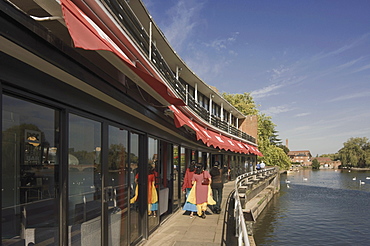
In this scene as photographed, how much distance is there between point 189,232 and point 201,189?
186cm

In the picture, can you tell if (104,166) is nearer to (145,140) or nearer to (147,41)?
(145,140)

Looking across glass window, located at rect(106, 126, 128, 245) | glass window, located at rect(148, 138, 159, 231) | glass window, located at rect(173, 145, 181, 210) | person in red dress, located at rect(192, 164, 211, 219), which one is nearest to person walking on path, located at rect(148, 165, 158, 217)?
glass window, located at rect(148, 138, 159, 231)

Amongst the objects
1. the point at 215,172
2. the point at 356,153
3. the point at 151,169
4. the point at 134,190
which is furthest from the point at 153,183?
the point at 356,153

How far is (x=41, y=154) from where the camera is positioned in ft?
10.5

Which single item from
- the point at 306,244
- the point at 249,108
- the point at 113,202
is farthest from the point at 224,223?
the point at 249,108

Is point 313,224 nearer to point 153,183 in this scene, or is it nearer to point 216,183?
point 216,183

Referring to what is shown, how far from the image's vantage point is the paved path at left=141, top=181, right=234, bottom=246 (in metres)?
7.16

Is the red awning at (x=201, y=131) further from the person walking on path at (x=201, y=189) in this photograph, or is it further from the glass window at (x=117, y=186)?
the glass window at (x=117, y=186)

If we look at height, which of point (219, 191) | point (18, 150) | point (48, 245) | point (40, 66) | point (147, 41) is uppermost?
point (147, 41)

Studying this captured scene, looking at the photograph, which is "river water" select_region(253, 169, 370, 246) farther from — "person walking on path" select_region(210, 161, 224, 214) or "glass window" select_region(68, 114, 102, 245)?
"glass window" select_region(68, 114, 102, 245)

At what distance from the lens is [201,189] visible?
9766mm

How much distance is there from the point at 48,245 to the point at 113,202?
1.83 meters

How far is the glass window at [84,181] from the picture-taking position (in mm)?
3799

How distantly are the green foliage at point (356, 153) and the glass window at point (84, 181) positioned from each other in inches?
4832
